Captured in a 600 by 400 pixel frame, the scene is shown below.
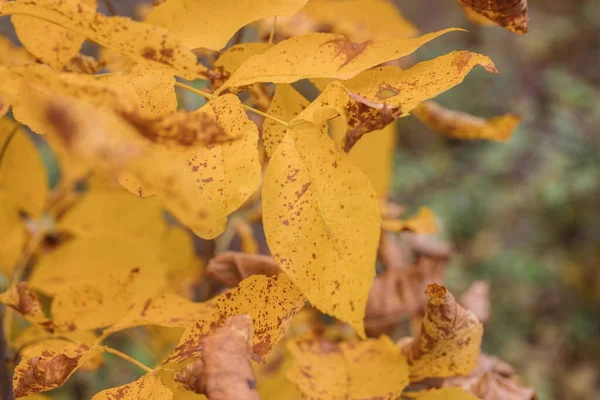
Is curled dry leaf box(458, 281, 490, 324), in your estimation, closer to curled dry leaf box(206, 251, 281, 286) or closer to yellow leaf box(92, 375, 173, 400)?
curled dry leaf box(206, 251, 281, 286)

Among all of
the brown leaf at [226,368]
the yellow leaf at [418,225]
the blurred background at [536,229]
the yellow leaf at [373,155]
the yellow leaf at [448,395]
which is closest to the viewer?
the brown leaf at [226,368]

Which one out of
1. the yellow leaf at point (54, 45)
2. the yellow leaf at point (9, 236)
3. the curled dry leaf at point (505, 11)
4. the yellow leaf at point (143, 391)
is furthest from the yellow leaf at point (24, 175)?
the curled dry leaf at point (505, 11)

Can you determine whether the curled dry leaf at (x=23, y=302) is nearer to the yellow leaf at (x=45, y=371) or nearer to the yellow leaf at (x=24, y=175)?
the yellow leaf at (x=45, y=371)

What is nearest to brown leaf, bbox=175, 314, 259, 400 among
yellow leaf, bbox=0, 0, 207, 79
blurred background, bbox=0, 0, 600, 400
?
yellow leaf, bbox=0, 0, 207, 79

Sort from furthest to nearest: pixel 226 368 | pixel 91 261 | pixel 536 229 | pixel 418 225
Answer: pixel 536 229 → pixel 91 261 → pixel 418 225 → pixel 226 368

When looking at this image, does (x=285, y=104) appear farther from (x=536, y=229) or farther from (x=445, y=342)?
(x=536, y=229)

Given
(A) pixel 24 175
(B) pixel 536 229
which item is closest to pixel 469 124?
(A) pixel 24 175
